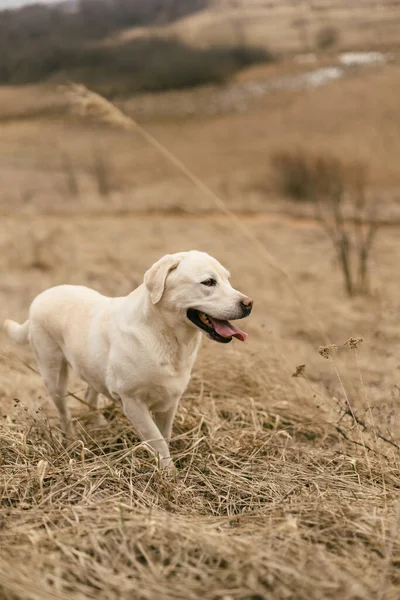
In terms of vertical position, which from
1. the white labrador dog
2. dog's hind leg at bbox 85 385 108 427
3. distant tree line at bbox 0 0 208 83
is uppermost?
distant tree line at bbox 0 0 208 83

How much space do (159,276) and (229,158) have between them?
16341mm

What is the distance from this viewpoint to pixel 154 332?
3.48 meters

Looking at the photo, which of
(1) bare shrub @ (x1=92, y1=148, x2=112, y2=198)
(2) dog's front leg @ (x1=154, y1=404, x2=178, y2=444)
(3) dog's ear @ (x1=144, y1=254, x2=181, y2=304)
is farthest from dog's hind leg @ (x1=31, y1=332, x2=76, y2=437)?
(1) bare shrub @ (x1=92, y1=148, x2=112, y2=198)

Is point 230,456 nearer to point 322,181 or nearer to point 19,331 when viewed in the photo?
point 19,331

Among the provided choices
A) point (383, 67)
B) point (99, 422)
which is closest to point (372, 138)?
point (383, 67)

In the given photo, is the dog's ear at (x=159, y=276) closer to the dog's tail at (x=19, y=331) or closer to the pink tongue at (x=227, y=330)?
the pink tongue at (x=227, y=330)

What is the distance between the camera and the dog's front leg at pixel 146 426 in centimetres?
356

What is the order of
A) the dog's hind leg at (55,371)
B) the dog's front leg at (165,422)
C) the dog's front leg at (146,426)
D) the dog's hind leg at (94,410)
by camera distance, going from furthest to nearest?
the dog's hind leg at (94,410)
the dog's hind leg at (55,371)
the dog's front leg at (165,422)
the dog's front leg at (146,426)

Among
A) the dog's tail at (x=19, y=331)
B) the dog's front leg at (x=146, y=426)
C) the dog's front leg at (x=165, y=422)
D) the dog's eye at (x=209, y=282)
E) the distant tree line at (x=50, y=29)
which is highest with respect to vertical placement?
the distant tree line at (x=50, y=29)

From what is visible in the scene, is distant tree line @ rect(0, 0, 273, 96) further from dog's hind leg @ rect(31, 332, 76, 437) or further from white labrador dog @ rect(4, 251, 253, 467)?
white labrador dog @ rect(4, 251, 253, 467)

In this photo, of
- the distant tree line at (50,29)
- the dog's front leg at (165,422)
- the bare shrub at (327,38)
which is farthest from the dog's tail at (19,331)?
the bare shrub at (327,38)

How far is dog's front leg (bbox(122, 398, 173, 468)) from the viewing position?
11.7 ft

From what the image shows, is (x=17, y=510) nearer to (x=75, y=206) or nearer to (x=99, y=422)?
(x=99, y=422)

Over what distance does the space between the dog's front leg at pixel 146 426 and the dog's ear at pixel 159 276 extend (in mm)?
580
